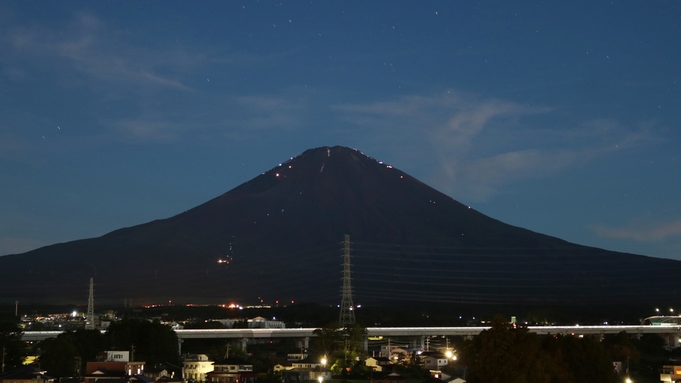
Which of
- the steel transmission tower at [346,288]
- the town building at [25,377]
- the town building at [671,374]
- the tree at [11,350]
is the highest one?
the steel transmission tower at [346,288]

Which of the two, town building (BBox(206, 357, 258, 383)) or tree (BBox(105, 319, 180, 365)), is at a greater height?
tree (BBox(105, 319, 180, 365))

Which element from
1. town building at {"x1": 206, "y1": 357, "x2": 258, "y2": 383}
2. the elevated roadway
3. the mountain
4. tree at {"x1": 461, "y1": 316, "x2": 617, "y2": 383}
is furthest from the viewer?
the mountain

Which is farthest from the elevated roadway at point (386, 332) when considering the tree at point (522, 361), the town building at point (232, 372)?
the tree at point (522, 361)

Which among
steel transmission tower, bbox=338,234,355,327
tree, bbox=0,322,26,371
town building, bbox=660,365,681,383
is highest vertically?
steel transmission tower, bbox=338,234,355,327

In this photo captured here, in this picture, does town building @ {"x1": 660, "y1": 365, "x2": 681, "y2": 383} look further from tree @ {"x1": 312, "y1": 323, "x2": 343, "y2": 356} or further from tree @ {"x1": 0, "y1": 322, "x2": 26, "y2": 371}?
tree @ {"x1": 0, "y1": 322, "x2": 26, "y2": 371}

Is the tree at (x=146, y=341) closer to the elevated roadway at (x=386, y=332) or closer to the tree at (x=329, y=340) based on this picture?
the tree at (x=329, y=340)

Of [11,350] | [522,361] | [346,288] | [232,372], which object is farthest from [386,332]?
[522,361]

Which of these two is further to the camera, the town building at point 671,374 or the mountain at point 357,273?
the mountain at point 357,273

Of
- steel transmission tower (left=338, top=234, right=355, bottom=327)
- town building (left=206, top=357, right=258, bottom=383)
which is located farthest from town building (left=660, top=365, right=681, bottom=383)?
steel transmission tower (left=338, top=234, right=355, bottom=327)

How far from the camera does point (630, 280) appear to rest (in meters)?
183

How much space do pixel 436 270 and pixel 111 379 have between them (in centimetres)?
14242

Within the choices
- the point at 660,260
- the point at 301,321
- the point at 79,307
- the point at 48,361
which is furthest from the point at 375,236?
the point at 48,361

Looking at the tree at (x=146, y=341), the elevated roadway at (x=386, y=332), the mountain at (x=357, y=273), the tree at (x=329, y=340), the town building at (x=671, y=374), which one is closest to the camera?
the town building at (x=671, y=374)

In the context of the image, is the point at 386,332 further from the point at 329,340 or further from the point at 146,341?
the point at 146,341
